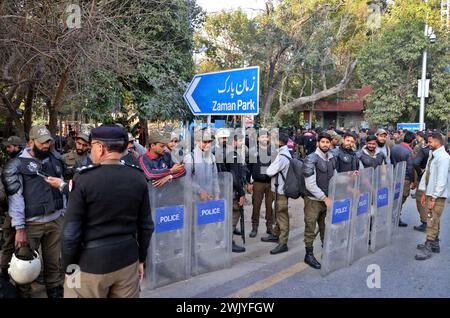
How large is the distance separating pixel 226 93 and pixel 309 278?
99.9 inches

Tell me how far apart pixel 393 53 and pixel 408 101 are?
9.26 feet

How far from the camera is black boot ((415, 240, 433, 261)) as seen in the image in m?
5.19

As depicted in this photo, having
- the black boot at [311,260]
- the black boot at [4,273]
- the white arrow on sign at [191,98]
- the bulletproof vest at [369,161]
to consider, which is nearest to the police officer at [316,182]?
the black boot at [311,260]

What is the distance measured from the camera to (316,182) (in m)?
4.87

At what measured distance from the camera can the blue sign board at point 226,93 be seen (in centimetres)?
503

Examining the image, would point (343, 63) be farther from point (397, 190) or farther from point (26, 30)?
point (26, 30)

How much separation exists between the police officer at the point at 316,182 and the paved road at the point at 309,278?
37 centimetres

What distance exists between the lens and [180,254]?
4309 millimetres

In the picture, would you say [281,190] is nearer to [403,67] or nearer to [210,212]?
[210,212]

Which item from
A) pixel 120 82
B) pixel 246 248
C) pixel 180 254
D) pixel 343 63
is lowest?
pixel 246 248

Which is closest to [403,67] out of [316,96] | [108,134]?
[316,96]

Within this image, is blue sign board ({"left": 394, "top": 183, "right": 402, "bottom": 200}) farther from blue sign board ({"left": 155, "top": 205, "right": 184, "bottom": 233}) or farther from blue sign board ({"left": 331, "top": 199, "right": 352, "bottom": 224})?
blue sign board ({"left": 155, "top": 205, "right": 184, "bottom": 233})
